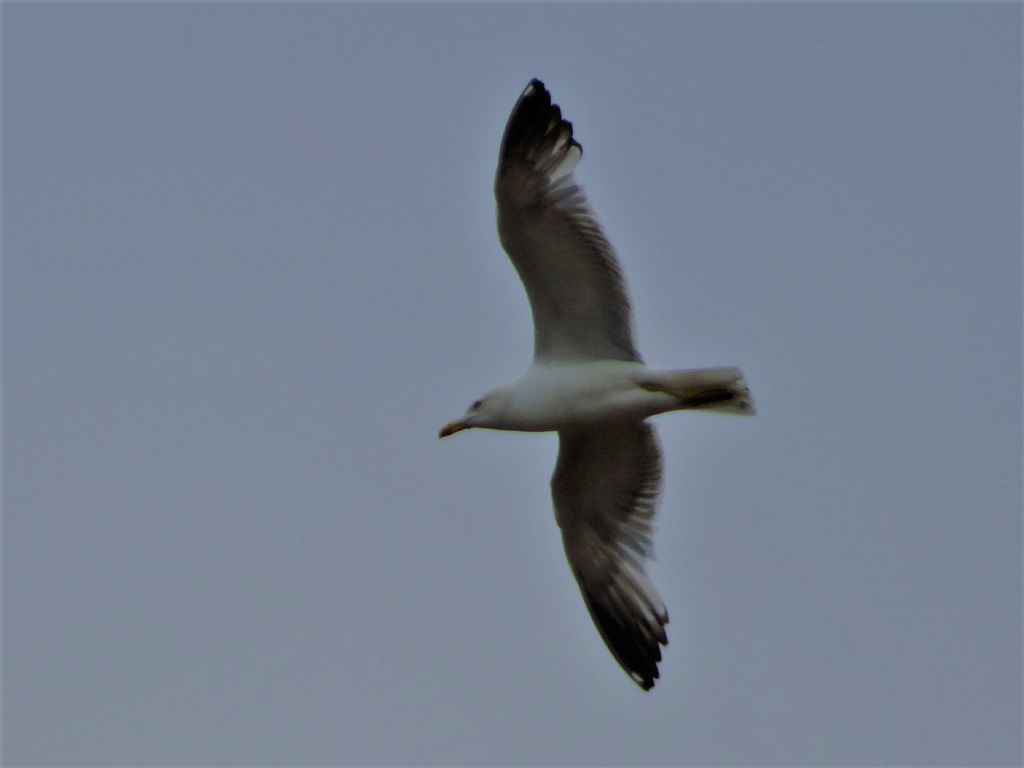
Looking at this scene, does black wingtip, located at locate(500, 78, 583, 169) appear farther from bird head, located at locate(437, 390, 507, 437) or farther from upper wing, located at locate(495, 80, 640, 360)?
bird head, located at locate(437, 390, 507, 437)

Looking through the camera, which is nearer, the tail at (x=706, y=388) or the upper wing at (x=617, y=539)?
the tail at (x=706, y=388)

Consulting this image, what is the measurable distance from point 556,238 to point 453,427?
129 centimetres

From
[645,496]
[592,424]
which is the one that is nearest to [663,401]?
[592,424]

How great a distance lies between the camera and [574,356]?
1073 cm

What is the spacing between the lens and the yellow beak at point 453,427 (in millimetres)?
10938

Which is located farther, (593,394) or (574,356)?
(574,356)

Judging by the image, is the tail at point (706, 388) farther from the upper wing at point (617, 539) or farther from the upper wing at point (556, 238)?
the upper wing at point (617, 539)

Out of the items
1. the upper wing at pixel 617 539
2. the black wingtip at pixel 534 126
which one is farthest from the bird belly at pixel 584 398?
the black wingtip at pixel 534 126

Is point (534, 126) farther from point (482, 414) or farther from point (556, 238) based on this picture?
point (482, 414)

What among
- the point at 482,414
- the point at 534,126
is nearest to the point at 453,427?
the point at 482,414

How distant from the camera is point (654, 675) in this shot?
1152 cm

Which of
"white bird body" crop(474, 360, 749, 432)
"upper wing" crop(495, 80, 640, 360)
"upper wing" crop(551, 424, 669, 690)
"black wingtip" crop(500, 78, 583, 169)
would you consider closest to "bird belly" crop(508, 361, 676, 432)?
"white bird body" crop(474, 360, 749, 432)

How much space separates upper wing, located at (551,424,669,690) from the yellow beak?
71cm

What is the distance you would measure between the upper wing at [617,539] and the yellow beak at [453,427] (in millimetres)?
711
